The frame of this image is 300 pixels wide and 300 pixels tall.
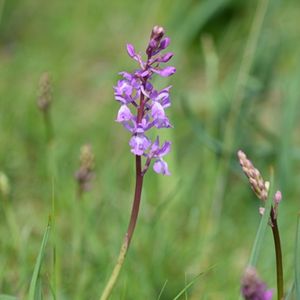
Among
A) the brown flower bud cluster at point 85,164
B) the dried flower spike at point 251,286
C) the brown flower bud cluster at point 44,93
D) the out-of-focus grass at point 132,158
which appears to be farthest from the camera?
the out-of-focus grass at point 132,158

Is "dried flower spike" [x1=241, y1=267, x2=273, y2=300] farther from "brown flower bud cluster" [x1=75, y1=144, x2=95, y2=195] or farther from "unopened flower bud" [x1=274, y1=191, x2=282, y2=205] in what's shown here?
"brown flower bud cluster" [x1=75, y1=144, x2=95, y2=195]

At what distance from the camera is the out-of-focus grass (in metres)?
2.13

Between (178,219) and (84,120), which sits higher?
(84,120)

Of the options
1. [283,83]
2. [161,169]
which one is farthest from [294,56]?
[161,169]

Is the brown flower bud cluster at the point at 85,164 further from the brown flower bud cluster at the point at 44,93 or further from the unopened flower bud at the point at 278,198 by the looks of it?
the unopened flower bud at the point at 278,198

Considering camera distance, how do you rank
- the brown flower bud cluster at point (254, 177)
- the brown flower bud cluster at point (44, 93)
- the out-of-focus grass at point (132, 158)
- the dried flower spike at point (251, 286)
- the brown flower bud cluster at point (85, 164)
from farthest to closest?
the out-of-focus grass at point (132, 158), the brown flower bud cluster at point (44, 93), the brown flower bud cluster at point (85, 164), the brown flower bud cluster at point (254, 177), the dried flower spike at point (251, 286)

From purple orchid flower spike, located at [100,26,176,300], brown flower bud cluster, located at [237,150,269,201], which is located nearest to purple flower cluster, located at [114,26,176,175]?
purple orchid flower spike, located at [100,26,176,300]

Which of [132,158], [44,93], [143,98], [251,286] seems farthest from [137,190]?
[132,158]

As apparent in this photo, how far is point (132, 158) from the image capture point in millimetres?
2832

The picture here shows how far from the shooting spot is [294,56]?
11.7 ft

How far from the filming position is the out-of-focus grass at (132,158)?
213cm

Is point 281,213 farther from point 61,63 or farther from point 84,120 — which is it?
point 61,63

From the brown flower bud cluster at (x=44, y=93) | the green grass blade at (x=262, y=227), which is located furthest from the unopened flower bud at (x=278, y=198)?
the brown flower bud cluster at (x=44, y=93)

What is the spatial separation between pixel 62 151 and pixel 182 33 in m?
0.63
